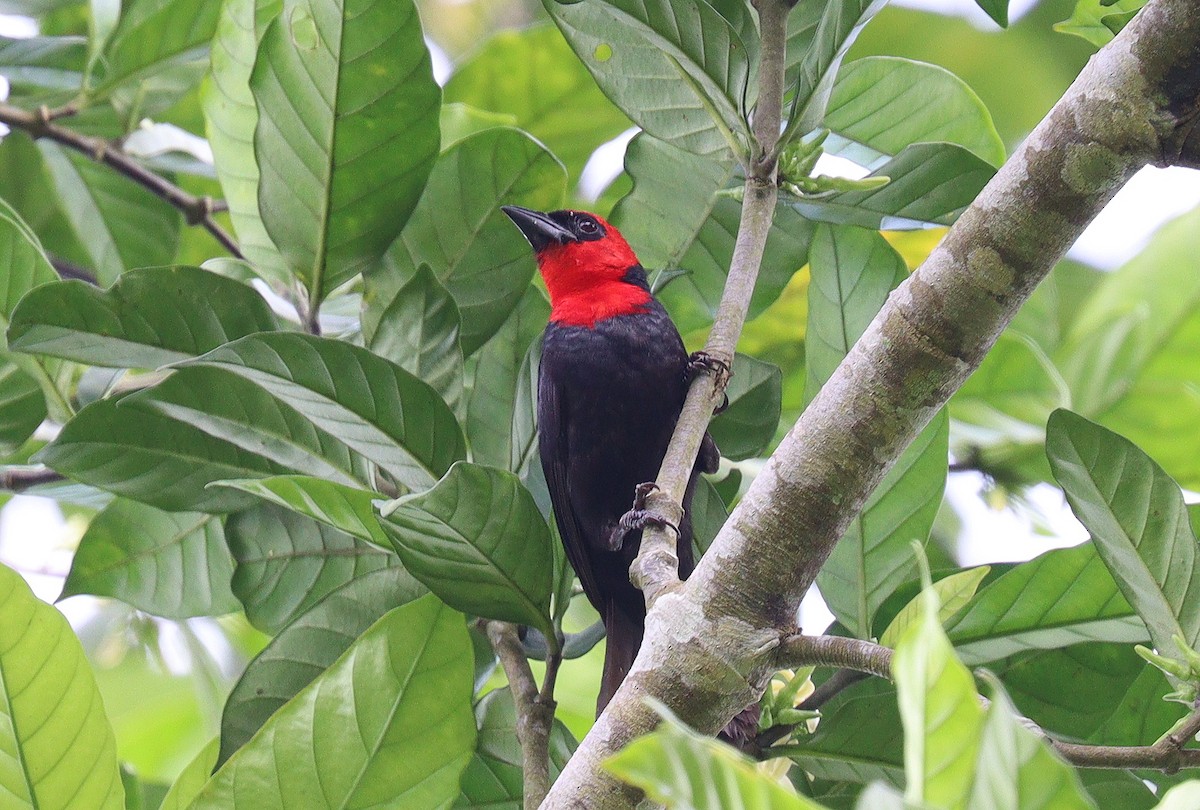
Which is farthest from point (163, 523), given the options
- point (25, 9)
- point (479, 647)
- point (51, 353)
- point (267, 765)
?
point (25, 9)

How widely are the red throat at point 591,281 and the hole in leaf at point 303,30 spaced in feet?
2.78

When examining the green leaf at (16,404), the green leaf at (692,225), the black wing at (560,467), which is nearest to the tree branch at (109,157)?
the green leaf at (16,404)

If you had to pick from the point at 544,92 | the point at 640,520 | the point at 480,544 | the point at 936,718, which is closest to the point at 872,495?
the point at 640,520

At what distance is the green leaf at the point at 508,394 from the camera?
6.60 feet

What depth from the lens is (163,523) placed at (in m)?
2.17

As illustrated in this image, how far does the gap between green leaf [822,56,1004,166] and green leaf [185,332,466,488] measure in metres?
0.89

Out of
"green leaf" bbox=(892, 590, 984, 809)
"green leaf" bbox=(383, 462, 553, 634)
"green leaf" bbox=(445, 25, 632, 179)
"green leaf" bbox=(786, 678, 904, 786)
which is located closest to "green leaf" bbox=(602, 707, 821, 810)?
"green leaf" bbox=(892, 590, 984, 809)

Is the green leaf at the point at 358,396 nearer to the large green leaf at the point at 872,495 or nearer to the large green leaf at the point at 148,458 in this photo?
the large green leaf at the point at 148,458

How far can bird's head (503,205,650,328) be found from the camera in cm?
254

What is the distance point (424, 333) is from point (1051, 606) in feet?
3.42

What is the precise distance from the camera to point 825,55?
159 cm

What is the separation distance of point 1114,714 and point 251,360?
4.48 ft

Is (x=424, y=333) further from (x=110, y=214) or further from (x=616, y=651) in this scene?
(x=110, y=214)

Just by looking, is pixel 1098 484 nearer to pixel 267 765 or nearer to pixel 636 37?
pixel 636 37
